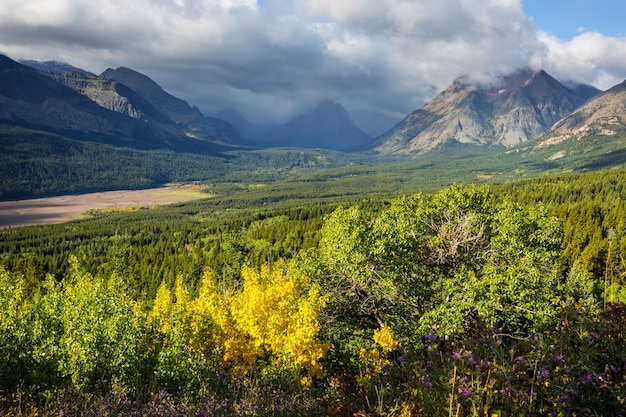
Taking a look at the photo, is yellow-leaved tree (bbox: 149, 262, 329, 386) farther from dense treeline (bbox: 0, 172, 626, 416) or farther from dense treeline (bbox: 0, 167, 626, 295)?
dense treeline (bbox: 0, 167, 626, 295)

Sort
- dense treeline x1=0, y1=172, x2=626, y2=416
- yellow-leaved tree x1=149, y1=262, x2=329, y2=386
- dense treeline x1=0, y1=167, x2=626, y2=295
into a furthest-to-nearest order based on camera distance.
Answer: dense treeline x1=0, y1=167, x2=626, y2=295 → yellow-leaved tree x1=149, y1=262, x2=329, y2=386 → dense treeline x1=0, y1=172, x2=626, y2=416

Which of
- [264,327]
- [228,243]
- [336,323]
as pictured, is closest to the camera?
[264,327]

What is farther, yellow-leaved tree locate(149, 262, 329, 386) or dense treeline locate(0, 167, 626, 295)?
dense treeline locate(0, 167, 626, 295)

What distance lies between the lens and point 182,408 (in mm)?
8750

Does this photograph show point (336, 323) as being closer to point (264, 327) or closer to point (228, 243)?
point (264, 327)

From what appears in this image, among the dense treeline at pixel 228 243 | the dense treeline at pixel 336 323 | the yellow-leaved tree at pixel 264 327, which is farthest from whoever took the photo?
the dense treeline at pixel 228 243

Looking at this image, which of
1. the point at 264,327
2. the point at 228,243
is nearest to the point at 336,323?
the point at 264,327

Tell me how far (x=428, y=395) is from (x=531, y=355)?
251cm

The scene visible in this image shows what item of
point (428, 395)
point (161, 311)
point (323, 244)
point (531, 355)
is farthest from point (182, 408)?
point (161, 311)

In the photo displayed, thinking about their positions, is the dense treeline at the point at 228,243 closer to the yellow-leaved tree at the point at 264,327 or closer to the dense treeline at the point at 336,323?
the dense treeline at the point at 336,323

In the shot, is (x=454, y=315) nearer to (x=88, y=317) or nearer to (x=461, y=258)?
(x=461, y=258)

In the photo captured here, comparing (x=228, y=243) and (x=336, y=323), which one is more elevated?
(x=336, y=323)

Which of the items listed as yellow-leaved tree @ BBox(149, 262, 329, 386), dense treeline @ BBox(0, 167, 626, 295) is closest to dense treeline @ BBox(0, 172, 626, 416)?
yellow-leaved tree @ BBox(149, 262, 329, 386)

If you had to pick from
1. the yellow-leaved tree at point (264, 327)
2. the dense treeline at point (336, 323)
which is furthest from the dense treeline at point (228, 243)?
the yellow-leaved tree at point (264, 327)
